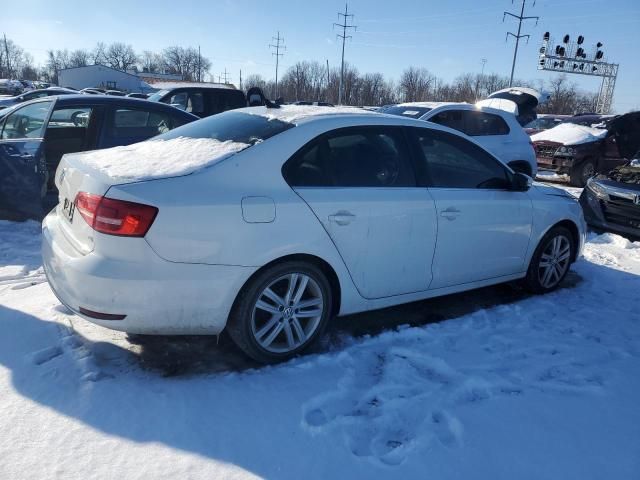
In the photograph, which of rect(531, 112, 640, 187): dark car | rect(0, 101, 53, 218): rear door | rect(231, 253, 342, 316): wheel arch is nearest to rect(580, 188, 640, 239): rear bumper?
rect(231, 253, 342, 316): wheel arch

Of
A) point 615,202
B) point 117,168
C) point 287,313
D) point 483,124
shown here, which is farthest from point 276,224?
point 483,124

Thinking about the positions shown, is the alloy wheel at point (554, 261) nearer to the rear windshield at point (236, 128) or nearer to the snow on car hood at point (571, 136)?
the rear windshield at point (236, 128)

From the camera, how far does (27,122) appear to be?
6.18 meters

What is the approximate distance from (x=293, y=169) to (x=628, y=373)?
8.27 ft

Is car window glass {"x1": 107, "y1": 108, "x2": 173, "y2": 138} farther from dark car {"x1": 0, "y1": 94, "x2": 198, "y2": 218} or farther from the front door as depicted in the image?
the front door

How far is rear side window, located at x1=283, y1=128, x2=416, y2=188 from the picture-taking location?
313cm

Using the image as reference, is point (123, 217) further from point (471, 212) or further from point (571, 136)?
point (571, 136)

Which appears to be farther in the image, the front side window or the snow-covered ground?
the front side window

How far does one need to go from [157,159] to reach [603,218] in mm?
6101

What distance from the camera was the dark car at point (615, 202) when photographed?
21.1ft

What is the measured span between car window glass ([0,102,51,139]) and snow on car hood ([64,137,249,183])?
3080 millimetres

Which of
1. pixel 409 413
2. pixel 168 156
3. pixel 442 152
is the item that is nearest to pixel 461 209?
pixel 442 152

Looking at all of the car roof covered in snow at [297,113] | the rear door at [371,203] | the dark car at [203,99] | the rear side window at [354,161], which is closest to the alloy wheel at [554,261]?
the rear door at [371,203]

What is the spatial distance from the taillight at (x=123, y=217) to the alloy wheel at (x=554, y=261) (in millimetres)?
3499
